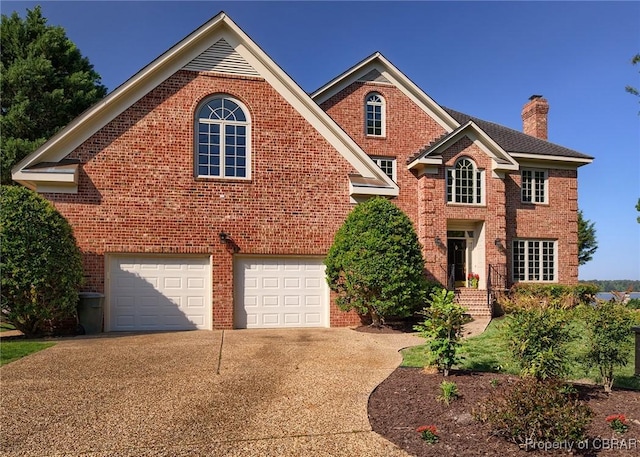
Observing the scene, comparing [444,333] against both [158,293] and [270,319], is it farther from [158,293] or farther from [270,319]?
[158,293]

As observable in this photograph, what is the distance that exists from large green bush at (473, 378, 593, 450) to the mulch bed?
123 millimetres

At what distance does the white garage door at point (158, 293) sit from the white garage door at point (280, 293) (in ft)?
3.21

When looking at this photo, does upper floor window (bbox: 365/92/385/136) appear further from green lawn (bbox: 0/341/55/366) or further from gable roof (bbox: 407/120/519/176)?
green lawn (bbox: 0/341/55/366)

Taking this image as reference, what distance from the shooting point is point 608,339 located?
6.32 meters

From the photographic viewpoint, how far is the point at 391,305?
1155 cm

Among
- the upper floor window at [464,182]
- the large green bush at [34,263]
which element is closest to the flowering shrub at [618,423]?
the large green bush at [34,263]

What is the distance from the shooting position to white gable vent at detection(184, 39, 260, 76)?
41.4ft

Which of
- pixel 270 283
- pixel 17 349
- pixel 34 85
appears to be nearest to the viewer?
pixel 17 349

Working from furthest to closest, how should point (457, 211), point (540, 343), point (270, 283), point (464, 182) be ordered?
1. point (464, 182)
2. point (457, 211)
3. point (270, 283)
4. point (540, 343)

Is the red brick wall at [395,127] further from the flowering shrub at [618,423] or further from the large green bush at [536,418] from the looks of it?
the large green bush at [536,418]

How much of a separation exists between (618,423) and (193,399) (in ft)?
16.5

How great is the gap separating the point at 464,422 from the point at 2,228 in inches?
386

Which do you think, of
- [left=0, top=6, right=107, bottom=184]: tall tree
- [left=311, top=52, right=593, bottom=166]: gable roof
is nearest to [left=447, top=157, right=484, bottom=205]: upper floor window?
[left=311, top=52, right=593, bottom=166]: gable roof

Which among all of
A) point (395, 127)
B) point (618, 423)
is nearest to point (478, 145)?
point (395, 127)
